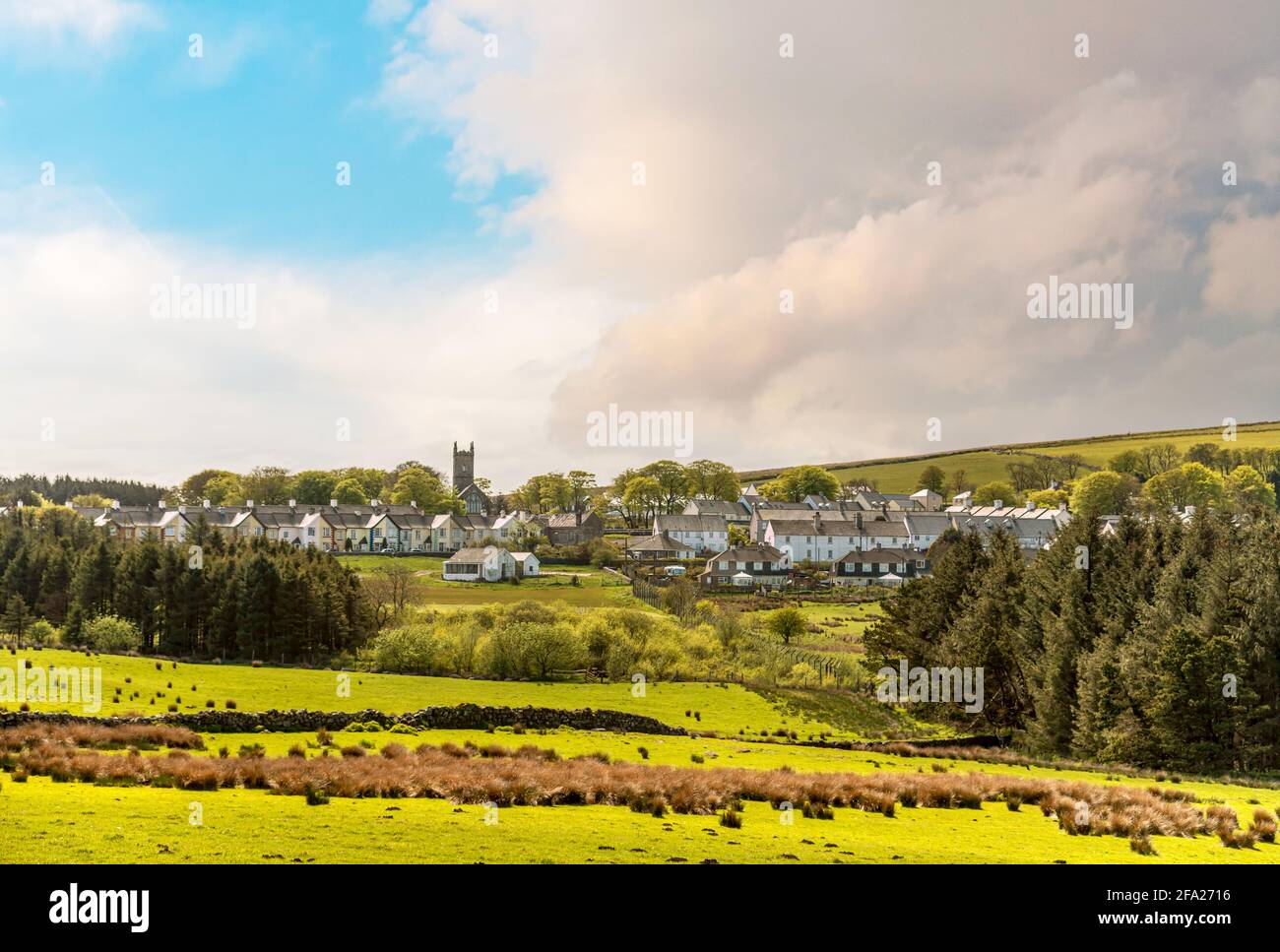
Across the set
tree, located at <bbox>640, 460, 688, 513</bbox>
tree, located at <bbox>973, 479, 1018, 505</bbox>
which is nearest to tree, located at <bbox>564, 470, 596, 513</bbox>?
tree, located at <bbox>640, 460, 688, 513</bbox>

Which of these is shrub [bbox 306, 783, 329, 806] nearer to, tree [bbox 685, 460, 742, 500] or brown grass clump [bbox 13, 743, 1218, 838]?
brown grass clump [bbox 13, 743, 1218, 838]

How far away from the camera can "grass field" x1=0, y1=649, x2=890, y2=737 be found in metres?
47.2

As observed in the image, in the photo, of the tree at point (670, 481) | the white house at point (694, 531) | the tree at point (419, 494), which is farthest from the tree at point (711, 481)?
the tree at point (419, 494)

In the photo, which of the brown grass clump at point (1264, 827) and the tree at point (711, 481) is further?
the tree at point (711, 481)

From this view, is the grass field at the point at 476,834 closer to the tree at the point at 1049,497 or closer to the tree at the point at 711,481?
the tree at the point at 711,481

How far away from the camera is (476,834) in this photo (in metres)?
18.5

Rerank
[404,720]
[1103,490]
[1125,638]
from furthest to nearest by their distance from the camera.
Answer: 1. [1103,490]
2. [1125,638]
3. [404,720]

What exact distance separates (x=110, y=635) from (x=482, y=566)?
53146 millimetres

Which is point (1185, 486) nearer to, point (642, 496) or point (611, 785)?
point (642, 496)

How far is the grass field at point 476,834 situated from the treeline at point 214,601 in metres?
49.3

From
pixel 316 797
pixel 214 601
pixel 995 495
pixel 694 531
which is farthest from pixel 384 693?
pixel 995 495

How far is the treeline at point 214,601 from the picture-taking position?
69.8 metres
